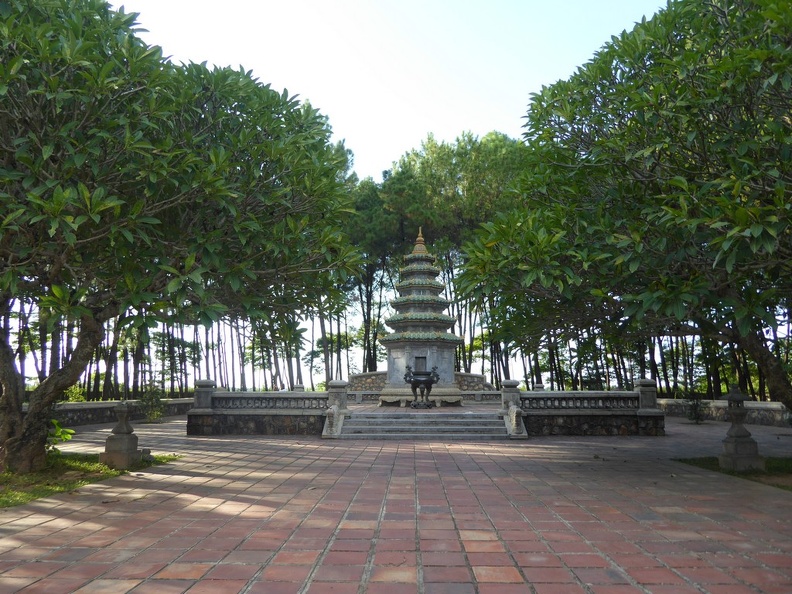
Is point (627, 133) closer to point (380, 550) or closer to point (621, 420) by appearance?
point (380, 550)

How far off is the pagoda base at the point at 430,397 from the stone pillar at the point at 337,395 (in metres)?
6.51

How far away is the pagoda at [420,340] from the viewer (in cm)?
2448

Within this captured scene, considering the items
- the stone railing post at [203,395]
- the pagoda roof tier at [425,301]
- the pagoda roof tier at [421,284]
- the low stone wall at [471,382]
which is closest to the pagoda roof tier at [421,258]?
the pagoda roof tier at [421,284]

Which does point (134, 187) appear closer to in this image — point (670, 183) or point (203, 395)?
point (670, 183)

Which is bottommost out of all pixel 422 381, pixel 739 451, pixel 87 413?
pixel 739 451

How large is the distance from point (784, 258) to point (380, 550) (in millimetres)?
6398

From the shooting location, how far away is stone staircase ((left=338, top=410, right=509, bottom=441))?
1573 centimetres

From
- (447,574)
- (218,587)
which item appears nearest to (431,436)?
(447,574)

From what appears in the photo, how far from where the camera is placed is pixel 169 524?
603 cm

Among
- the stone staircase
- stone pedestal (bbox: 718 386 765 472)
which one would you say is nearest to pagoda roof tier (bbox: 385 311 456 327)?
the stone staircase

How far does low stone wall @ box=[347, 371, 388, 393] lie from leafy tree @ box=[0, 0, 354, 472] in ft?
70.9

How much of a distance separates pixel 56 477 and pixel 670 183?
32.9 feet

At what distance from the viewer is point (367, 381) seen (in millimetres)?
31203

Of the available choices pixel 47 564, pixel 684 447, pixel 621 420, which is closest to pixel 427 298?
pixel 621 420
